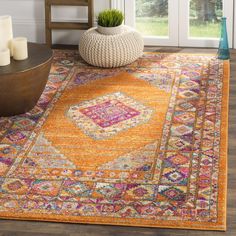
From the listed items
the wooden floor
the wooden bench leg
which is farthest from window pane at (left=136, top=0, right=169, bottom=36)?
the wooden floor

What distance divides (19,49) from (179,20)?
1980 millimetres

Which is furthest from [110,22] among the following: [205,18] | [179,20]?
[205,18]

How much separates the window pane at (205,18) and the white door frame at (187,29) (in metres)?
0.04

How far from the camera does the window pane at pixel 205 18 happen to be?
655cm

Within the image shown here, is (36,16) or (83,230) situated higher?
(36,16)

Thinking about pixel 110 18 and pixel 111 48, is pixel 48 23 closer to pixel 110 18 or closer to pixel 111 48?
pixel 110 18

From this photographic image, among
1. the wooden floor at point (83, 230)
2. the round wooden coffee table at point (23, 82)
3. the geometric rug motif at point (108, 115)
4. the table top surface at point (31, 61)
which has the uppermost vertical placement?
the table top surface at point (31, 61)

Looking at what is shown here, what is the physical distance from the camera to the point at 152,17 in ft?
21.9

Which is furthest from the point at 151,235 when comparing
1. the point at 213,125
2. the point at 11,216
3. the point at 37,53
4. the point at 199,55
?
the point at 199,55

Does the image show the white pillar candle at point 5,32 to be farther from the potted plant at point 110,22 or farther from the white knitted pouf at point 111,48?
the potted plant at point 110,22

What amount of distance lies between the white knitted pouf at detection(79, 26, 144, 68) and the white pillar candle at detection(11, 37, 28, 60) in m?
1.00

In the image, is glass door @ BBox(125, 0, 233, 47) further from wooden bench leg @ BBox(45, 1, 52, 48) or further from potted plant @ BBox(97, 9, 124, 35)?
wooden bench leg @ BBox(45, 1, 52, 48)

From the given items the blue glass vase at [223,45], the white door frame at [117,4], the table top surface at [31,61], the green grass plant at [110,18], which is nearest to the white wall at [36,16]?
the white door frame at [117,4]

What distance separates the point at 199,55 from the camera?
6469 millimetres
